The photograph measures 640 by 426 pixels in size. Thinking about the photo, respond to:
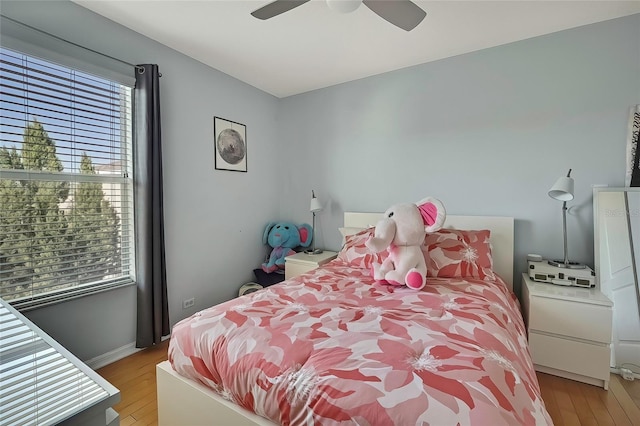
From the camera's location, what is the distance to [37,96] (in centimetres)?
172

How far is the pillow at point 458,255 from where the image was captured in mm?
1990

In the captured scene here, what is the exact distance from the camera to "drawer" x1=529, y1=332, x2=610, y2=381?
1.75m

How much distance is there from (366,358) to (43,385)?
0.91 meters

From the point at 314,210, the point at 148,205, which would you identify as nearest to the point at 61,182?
the point at 148,205

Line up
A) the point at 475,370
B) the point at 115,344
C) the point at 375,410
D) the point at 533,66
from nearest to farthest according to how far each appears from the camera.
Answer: the point at 375,410
the point at 475,370
the point at 115,344
the point at 533,66

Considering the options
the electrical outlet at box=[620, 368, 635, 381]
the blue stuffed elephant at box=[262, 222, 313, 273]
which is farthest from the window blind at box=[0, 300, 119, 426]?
the electrical outlet at box=[620, 368, 635, 381]

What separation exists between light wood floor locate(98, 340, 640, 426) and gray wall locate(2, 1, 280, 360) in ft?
1.11

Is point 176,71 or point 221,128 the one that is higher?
point 176,71

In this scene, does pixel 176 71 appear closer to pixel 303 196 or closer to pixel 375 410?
pixel 303 196

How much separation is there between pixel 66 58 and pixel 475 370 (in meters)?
2.68

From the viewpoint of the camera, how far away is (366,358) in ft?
3.25

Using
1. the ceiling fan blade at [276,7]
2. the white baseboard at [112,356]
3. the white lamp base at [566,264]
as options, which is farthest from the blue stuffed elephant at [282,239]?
the white lamp base at [566,264]

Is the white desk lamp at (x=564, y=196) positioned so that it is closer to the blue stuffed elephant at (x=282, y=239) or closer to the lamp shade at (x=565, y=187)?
the lamp shade at (x=565, y=187)

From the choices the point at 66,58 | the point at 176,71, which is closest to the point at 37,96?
the point at 66,58
